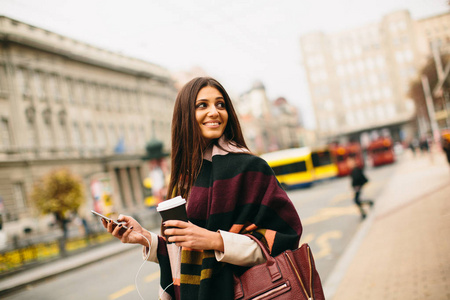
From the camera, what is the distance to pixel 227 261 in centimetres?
174

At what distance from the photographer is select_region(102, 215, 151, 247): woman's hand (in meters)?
2.02

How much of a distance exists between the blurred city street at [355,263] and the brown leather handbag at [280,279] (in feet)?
2.94

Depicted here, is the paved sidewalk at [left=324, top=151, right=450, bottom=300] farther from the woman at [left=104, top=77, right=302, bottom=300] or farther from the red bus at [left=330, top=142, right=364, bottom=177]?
the red bus at [left=330, top=142, right=364, bottom=177]

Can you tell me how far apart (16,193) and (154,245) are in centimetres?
2847

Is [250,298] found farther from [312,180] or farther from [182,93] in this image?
[312,180]

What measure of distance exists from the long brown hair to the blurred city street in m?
0.70

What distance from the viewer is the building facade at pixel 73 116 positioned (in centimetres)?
2658

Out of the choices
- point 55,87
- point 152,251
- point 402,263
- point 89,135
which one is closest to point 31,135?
point 55,87

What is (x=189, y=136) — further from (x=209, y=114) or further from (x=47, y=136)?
(x=47, y=136)

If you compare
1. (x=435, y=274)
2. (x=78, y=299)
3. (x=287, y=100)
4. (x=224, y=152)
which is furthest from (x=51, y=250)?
(x=287, y=100)

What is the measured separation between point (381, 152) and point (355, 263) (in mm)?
35582

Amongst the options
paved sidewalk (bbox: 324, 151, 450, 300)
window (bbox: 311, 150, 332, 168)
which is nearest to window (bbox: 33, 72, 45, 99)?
window (bbox: 311, 150, 332, 168)

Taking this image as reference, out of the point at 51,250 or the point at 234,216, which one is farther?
the point at 51,250

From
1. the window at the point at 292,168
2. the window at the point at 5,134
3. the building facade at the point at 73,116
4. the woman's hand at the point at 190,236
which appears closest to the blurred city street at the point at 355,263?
the woman's hand at the point at 190,236
